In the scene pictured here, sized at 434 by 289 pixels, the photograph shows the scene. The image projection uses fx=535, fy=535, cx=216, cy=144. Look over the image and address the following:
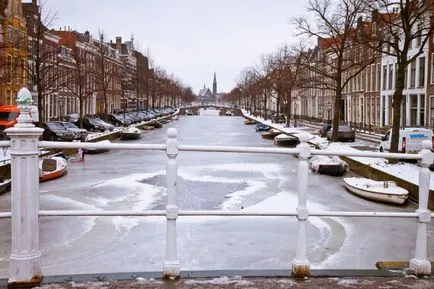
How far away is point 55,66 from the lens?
5794 cm

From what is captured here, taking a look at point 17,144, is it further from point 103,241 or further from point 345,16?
point 345,16

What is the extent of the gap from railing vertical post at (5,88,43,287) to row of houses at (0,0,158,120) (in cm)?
2370

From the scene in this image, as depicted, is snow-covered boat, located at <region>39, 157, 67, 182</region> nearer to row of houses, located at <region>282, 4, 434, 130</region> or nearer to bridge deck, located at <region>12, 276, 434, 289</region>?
row of houses, located at <region>282, 4, 434, 130</region>

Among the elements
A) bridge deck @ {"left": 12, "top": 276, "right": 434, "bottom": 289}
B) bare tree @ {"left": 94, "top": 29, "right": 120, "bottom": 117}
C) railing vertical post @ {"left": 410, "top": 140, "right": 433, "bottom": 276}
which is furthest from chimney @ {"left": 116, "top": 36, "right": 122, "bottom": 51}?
bridge deck @ {"left": 12, "top": 276, "right": 434, "bottom": 289}

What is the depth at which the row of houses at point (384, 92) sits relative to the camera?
145 ft

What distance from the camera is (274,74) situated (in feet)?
240

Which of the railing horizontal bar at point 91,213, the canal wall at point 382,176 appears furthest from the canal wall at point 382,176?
the railing horizontal bar at point 91,213

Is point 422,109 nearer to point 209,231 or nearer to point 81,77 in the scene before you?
point 81,77

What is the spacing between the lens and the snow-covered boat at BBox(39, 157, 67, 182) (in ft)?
77.6

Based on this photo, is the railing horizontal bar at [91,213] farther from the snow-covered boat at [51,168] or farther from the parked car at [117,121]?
the parked car at [117,121]

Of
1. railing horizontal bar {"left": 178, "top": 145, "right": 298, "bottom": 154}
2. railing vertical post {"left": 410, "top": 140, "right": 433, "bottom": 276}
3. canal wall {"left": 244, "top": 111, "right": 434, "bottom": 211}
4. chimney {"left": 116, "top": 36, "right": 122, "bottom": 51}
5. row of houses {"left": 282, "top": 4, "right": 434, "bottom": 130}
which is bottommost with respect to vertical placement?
canal wall {"left": 244, "top": 111, "right": 434, "bottom": 211}

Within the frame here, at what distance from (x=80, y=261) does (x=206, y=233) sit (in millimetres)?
3507

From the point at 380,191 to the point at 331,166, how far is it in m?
7.19

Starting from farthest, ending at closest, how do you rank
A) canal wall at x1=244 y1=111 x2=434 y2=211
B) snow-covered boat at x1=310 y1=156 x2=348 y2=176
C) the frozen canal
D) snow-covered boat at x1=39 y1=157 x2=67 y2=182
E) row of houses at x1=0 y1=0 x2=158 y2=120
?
1. row of houses at x1=0 y1=0 x2=158 y2=120
2. snow-covered boat at x1=310 y1=156 x2=348 y2=176
3. snow-covered boat at x1=39 y1=157 x2=67 y2=182
4. canal wall at x1=244 y1=111 x2=434 y2=211
5. the frozen canal
